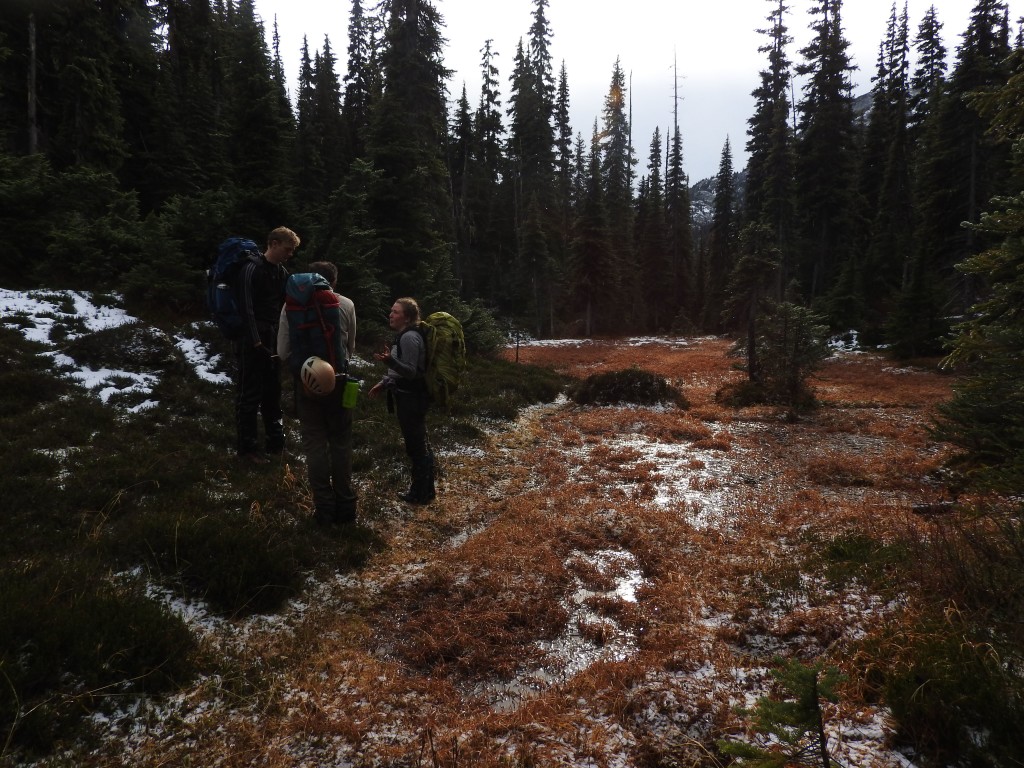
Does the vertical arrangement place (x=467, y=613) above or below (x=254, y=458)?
below

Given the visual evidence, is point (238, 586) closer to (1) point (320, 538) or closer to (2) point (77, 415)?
(1) point (320, 538)

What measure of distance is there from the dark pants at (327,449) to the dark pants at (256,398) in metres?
1.66

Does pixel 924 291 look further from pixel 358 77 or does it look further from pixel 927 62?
pixel 358 77

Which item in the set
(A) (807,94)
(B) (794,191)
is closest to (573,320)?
(B) (794,191)

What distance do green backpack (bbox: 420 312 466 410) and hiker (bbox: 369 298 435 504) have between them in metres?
0.10

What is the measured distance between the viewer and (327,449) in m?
5.48

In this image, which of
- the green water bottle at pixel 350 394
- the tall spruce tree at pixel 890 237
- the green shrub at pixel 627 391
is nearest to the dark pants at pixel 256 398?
the green water bottle at pixel 350 394

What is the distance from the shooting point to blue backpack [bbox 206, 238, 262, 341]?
6.15 m

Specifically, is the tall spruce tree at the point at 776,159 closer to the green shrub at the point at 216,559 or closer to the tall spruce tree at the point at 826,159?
the tall spruce tree at the point at 826,159

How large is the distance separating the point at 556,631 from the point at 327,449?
3.11 metres

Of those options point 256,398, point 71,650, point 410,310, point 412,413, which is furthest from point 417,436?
point 71,650

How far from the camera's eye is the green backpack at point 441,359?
21.0 ft

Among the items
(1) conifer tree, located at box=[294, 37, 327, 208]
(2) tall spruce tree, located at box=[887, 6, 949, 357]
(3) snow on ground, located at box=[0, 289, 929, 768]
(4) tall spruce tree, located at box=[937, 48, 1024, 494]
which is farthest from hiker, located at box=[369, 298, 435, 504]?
(1) conifer tree, located at box=[294, 37, 327, 208]

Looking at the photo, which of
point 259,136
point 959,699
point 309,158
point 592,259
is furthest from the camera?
point 592,259
